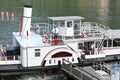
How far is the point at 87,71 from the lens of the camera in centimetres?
2355

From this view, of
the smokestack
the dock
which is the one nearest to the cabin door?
the dock

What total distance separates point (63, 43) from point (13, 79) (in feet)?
14.8

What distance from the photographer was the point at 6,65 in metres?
26.8

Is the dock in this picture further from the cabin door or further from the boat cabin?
the boat cabin

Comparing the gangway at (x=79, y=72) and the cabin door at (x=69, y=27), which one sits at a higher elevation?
the cabin door at (x=69, y=27)

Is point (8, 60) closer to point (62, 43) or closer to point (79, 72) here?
point (62, 43)

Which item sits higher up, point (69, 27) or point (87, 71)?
point (69, 27)

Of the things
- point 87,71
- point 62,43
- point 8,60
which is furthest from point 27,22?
point 87,71

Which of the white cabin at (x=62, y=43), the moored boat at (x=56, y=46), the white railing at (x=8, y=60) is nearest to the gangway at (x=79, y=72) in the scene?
the moored boat at (x=56, y=46)

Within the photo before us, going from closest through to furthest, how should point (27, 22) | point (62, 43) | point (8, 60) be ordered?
point (8, 60) < point (62, 43) < point (27, 22)

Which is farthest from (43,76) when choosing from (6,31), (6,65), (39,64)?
(6,31)

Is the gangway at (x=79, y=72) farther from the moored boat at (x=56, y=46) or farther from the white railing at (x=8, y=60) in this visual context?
the white railing at (x=8, y=60)

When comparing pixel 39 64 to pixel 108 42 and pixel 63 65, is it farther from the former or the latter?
pixel 108 42

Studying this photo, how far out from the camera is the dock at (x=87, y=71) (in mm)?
22594
